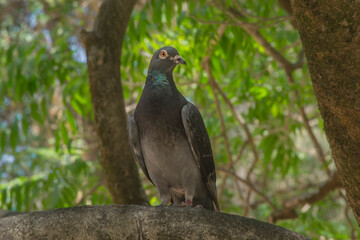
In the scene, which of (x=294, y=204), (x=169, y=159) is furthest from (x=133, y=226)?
(x=294, y=204)

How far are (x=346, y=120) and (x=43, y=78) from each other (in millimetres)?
4213

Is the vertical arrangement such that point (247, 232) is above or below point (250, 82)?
below

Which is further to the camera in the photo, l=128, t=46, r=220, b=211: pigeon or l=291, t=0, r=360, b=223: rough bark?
l=128, t=46, r=220, b=211: pigeon

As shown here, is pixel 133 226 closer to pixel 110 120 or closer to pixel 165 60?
pixel 110 120

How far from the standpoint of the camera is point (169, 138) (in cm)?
Answer: 344

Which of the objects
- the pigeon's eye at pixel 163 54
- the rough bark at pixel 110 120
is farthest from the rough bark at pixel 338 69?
the rough bark at pixel 110 120

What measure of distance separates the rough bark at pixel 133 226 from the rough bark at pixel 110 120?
156cm

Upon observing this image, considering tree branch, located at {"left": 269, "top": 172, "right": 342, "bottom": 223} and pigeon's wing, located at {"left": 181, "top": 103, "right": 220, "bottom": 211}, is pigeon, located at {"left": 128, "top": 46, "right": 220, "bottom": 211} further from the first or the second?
tree branch, located at {"left": 269, "top": 172, "right": 342, "bottom": 223}

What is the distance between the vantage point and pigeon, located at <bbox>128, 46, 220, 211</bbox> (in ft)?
11.3

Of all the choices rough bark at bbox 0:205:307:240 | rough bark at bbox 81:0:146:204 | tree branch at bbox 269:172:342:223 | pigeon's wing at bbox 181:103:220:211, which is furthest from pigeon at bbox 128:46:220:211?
tree branch at bbox 269:172:342:223

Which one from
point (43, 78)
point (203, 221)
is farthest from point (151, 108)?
point (43, 78)

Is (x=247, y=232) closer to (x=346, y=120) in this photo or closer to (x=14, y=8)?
(x=346, y=120)

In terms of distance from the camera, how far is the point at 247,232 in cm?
217

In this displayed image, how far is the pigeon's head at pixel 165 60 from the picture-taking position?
12.2 feet
